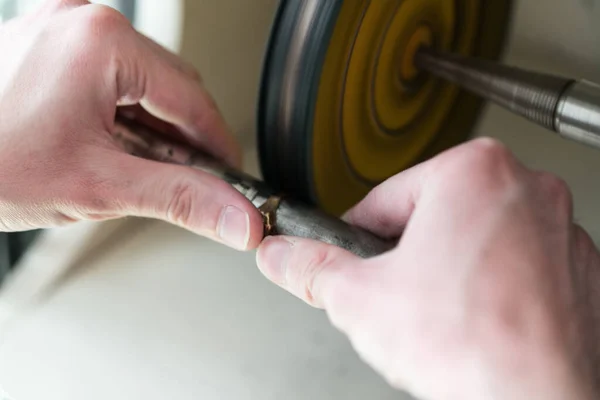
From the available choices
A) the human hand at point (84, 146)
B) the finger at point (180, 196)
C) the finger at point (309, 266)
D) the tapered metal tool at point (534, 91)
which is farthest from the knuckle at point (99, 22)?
the tapered metal tool at point (534, 91)

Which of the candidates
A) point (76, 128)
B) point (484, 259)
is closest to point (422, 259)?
point (484, 259)

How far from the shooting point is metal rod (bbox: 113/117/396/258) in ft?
1.30

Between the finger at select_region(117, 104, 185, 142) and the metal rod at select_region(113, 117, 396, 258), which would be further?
the finger at select_region(117, 104, 185, 142)

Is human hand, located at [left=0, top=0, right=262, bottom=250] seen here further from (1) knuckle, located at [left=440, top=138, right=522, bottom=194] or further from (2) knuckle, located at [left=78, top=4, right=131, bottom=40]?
(1) knuckle, located at [left=440, top=138, right=522, bottom=194]

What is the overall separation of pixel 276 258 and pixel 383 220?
0.08 metres

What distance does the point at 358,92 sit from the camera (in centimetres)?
58

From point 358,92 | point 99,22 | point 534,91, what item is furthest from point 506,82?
point 99,22

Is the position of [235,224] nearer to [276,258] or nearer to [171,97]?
[276,258]

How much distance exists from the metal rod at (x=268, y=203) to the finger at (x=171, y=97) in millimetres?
25

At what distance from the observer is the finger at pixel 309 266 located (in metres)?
0.33

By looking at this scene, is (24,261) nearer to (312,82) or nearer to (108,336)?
(108,336)

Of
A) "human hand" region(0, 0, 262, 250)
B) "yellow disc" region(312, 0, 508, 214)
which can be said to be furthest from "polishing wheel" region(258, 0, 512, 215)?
"human hand" region(0, 0, 262, 250)

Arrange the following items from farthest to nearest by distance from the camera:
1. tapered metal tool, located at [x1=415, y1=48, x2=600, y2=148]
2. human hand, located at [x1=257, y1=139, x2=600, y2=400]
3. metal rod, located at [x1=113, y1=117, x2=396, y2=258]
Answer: tapered metal tool, located at [x1=415, y1=48, x2=600, y2=148] → metal rod, located at [x1=113, y1=117, x2=396, y2=258] → human hand, located at [x1=257, y1=139, x2=600, y2=400]

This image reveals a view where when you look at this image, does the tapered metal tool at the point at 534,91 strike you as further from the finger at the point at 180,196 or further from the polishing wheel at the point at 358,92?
the finger at the point at 180,196
